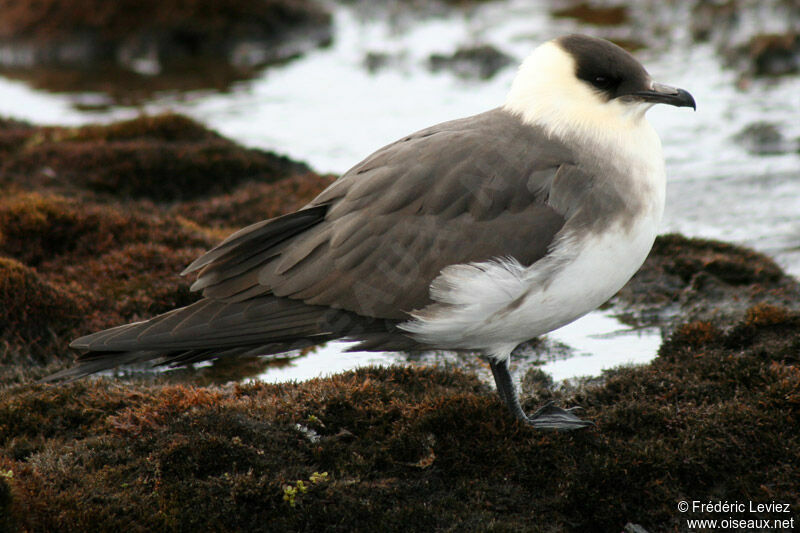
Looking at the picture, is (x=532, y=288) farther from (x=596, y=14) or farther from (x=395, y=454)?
(x=596, y=14)

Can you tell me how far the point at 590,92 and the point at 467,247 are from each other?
3.86 feet

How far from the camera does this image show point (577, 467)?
14.9ft

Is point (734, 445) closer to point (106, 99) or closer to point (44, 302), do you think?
point (44, 302)

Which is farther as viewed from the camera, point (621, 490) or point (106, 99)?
point (106, 99)

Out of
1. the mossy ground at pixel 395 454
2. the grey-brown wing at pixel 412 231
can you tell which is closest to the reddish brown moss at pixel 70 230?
the mossy ground at pixel 395 454

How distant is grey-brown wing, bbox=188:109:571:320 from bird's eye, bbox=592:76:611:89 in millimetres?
437

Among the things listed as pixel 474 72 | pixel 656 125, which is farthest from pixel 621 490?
pixel 474 72

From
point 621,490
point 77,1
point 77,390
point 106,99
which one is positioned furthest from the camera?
point 77,1

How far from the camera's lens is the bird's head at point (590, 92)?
5023 millimetres

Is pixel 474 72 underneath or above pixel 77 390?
above

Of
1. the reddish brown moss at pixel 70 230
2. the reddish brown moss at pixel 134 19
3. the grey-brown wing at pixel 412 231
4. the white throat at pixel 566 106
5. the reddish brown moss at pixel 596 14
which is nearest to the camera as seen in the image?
the grey-brown wing at pixel 412 231

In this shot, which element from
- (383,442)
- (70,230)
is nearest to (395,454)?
(383,442)

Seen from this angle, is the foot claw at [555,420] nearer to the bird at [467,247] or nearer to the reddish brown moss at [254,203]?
the bird at [467,247]

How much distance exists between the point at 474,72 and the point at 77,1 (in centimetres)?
792
